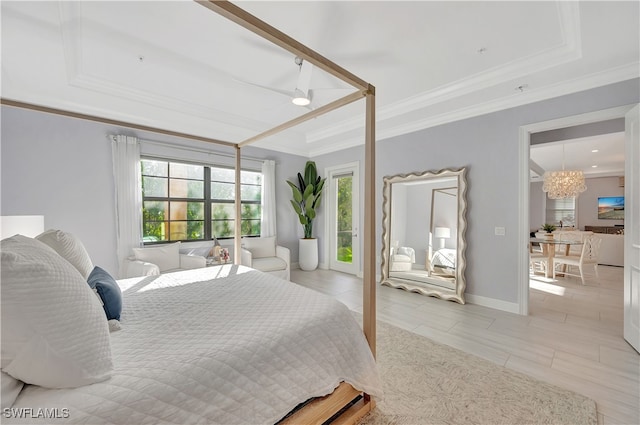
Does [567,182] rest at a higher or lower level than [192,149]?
lower

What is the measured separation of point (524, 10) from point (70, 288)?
3175mm

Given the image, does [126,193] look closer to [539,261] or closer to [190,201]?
[190,201]

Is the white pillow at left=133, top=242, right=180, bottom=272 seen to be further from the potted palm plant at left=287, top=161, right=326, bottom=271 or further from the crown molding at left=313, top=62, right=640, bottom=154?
the crown molding at left=313, top=62, right=640, bottom=154

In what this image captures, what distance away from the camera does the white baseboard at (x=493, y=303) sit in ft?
10.3

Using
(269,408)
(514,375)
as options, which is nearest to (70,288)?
(269,408)

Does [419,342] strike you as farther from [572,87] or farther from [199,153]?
[199,153]

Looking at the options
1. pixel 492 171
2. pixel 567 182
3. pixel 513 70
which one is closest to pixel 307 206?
pixel 492 171

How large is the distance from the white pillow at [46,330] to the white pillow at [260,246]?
3.52 meters

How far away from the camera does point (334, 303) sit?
166cm

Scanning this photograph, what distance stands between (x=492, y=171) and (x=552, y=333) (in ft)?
6.08

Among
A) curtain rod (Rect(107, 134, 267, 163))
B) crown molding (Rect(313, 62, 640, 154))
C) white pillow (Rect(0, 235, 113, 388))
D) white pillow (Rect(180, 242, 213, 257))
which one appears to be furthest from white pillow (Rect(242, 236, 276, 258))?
white pillow (Rect(0, 235, 113, 388))

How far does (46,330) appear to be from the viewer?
0.85 meters

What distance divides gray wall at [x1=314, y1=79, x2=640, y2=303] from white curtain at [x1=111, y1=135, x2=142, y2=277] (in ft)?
13.8

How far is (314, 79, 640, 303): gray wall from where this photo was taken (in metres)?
3.02
